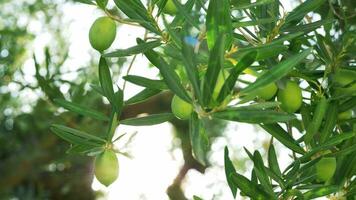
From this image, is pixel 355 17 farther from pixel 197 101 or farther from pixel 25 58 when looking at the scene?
pixel 25 58

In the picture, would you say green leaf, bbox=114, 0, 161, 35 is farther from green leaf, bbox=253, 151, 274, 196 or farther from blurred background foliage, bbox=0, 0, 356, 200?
blurred background foliage, bbox=0, 0, 356, 200

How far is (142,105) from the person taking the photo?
3.73m

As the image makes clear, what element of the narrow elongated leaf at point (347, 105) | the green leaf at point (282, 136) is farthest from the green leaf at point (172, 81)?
the narrow elongated leaf at point (347, 105)

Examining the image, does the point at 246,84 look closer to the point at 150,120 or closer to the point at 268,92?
the point at 268,92

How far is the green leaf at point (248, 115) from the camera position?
0.89 metres

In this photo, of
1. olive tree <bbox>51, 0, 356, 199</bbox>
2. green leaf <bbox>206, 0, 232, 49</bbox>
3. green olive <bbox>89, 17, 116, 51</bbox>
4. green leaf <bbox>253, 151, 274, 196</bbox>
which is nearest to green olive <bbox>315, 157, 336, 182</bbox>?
olive tree <bbox>51, 0, 356, 199</bbox>

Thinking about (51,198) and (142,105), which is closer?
(142,105)

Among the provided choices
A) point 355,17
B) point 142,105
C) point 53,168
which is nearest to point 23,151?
point 53,168

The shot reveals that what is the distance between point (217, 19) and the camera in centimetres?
92

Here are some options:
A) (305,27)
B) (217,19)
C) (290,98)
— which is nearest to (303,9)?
(305,27)

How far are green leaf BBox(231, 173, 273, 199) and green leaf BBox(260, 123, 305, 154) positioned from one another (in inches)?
5.2

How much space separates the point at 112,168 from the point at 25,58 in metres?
3.02

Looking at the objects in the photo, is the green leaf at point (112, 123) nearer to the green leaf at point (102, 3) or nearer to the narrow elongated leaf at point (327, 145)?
the green leaf at point (102, 3)

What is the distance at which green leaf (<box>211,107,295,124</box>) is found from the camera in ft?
2.93
